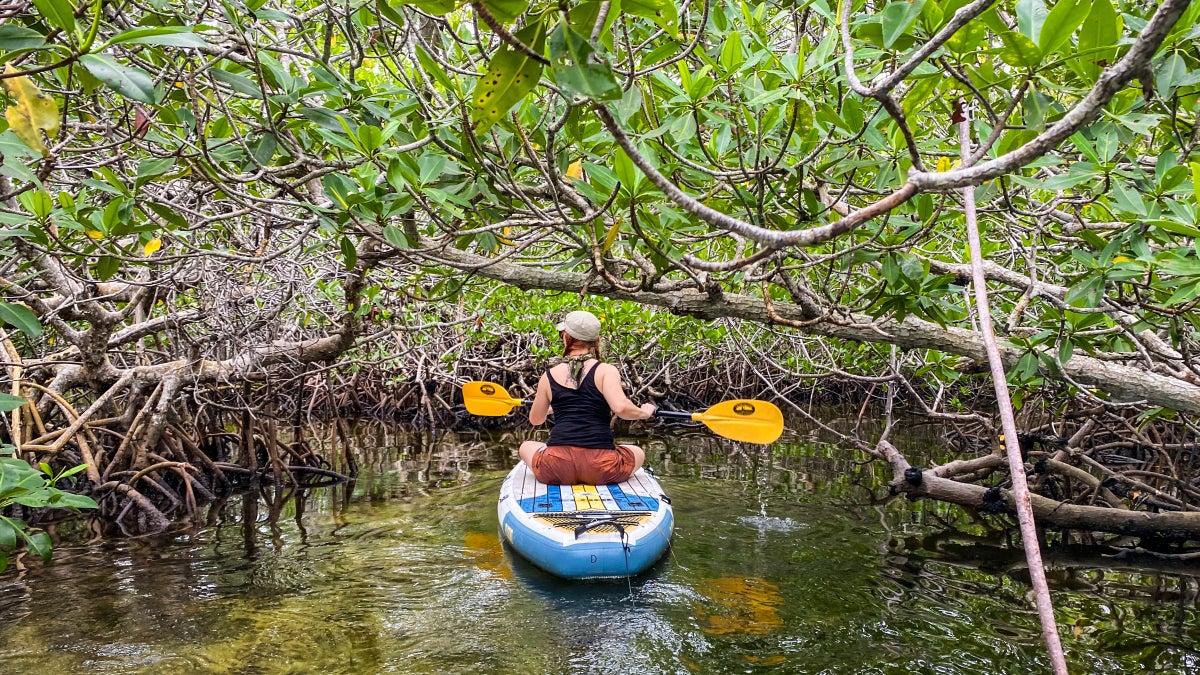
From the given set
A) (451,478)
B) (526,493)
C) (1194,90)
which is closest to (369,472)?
(451,478)

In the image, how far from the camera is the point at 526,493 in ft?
15.3

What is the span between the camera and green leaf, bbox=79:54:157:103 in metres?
1.42

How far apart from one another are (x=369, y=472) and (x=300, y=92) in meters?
5.46

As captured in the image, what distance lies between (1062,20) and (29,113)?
1937 millimetres

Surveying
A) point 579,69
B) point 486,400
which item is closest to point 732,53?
point 579,69

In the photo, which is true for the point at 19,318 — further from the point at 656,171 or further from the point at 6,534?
the point at 656,171

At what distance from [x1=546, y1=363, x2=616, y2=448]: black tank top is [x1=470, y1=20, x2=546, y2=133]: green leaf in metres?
3.62

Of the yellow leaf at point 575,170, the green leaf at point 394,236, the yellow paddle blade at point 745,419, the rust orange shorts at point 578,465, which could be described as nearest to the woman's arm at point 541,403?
the rust orange shorts at point 578,465

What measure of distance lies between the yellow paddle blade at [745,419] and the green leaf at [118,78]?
13.4 ft

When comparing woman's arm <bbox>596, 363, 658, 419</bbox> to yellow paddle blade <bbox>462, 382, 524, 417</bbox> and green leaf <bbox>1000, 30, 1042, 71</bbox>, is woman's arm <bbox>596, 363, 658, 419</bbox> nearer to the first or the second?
yellow paddle blade <bbox>462, 382, 524, 417</bbox>

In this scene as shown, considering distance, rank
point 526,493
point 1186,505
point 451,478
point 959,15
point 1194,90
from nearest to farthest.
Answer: point 959,15
point 1194,90
point 1186,505
point 526,493
point 451,478

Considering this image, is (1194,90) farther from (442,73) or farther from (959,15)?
(442,73)

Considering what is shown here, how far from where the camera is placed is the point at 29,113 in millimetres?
1436

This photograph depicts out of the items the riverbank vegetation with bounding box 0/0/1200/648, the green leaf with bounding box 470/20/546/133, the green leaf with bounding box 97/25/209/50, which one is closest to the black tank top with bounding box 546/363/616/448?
the riverbank vegetation with bounding box 0/0/1200/648
